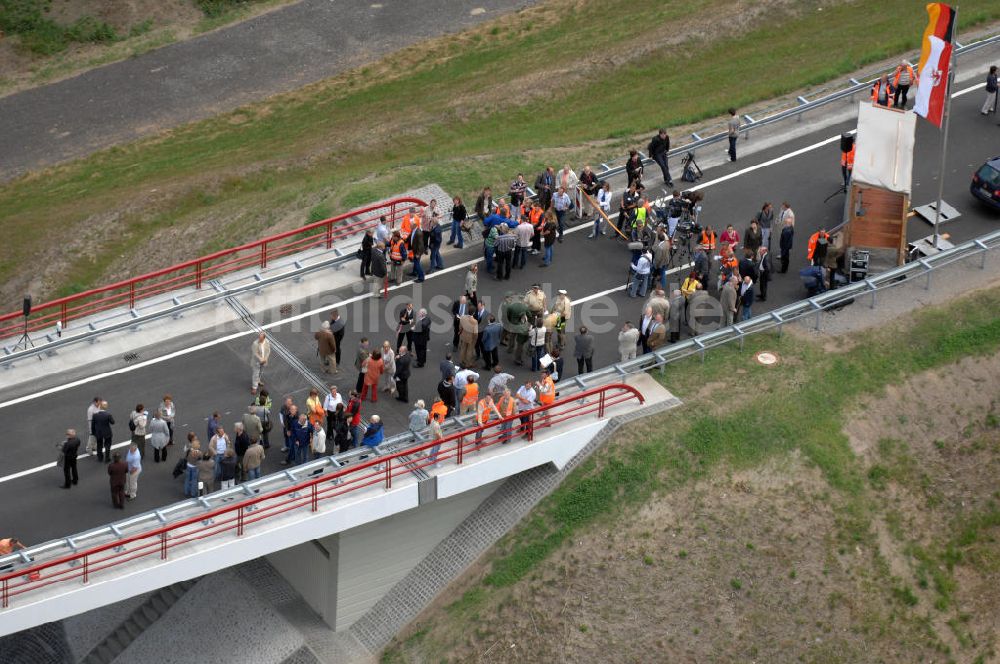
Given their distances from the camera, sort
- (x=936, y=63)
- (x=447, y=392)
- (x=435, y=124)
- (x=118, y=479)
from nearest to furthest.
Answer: (x=118, y=479) < (x=447, y=392) < (x=936, y=63) < (x=435, y=124)

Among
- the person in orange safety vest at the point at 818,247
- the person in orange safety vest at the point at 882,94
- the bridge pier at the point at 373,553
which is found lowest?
the bridge pier at the point at 373,553

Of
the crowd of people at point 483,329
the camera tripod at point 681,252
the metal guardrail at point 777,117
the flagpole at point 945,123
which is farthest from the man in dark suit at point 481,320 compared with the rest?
the flagpole at point 945,123

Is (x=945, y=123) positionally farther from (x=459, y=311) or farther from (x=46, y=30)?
(x=46, y=30)

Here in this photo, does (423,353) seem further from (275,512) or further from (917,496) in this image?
(917,496)

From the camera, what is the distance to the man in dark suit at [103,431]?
2923 cm

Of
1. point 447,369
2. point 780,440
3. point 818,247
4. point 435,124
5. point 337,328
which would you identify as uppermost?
point 818,247

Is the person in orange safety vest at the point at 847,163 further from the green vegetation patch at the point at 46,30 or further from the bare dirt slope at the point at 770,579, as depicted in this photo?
the green vegetation patch at the point at 46,30

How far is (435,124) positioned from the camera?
4891cm

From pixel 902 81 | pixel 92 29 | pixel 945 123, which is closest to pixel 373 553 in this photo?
pixel 945 123

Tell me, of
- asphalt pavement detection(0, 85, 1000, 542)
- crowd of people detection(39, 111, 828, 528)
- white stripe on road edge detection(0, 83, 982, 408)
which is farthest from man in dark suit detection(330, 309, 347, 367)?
white stripe on road edge detection(0, 83, 982, 408)

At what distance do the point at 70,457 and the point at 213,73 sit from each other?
3219 centimetres

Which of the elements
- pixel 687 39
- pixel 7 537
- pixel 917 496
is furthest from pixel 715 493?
pixel 687 39

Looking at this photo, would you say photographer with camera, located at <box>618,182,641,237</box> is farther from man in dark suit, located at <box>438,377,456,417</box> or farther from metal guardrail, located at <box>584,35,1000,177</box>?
man in dark suit, located at <box>438,377,456,417</box>

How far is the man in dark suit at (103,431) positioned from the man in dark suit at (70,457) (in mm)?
406
